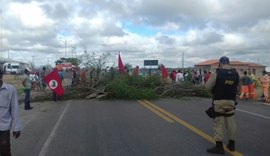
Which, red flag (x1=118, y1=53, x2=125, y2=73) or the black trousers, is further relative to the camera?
red flag (x1=118, y1=53, x2=125, y2=73)

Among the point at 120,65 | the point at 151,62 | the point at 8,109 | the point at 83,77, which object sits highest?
the point at 151,62

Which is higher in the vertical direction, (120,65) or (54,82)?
(120,65)

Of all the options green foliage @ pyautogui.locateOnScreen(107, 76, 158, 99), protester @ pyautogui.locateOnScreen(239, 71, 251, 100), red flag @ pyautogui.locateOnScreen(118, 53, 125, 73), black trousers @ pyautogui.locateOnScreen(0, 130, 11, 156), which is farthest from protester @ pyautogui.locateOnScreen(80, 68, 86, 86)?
black trousers @ pyautogui.locateOnScreen(0, 130, 11, 156)

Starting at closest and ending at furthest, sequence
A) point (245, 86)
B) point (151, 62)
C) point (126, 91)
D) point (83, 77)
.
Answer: point (126, 91) → point (83, 77) → point (245, 86) → point (151, 62)

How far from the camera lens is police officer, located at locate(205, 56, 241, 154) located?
7824 millimetres

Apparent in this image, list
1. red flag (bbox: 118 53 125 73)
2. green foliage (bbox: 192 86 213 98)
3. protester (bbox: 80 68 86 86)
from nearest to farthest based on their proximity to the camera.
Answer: protester (bbox: 80 68 86 86)
green foliage (bbox: 192 86 213 98)
red flag (bbox: 118 53 125 73)

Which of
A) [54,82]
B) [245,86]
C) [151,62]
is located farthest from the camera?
[151,62]

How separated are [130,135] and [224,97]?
9.59 ft

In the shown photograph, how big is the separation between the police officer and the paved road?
403 millimetres

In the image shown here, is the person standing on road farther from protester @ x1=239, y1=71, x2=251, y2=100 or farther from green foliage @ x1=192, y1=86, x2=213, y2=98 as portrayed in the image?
protester @ x1=239, y1=71, x2=251, y2=100

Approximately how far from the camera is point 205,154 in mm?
7656

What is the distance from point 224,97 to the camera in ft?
25.8

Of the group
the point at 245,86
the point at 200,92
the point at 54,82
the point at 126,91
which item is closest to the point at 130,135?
the point at 54,82

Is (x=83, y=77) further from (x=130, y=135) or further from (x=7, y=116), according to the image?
(x=7, y=116)
